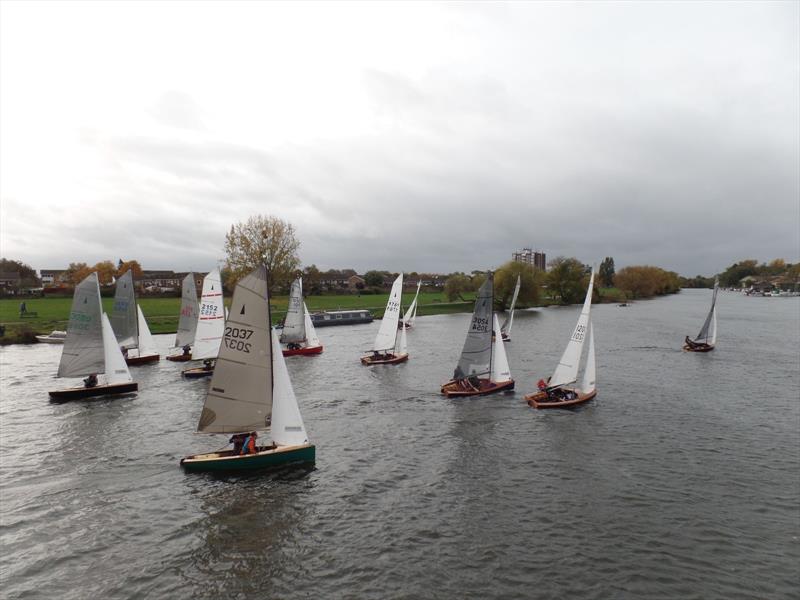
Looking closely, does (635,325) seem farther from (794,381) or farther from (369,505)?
(369,505)

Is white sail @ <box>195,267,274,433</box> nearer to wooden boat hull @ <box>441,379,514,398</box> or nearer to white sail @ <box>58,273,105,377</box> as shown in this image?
wooden boat hull @ <box>441,379,514,398</box>

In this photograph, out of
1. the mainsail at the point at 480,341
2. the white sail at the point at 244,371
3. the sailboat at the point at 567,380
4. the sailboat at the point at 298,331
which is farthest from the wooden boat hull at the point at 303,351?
the white sail at the point at 244,371

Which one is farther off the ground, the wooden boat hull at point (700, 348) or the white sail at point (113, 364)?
the white sail at point (113, 364)

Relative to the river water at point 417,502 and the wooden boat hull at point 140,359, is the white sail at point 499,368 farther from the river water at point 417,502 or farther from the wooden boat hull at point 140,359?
the wooden boat hull at point 140,359

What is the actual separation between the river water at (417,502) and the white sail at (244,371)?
308cm

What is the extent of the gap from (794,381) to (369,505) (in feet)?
163

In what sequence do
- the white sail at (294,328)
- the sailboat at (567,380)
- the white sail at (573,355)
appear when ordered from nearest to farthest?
the sailboat at (567,380), the white sail at (573,355), the white sail at (294,328)

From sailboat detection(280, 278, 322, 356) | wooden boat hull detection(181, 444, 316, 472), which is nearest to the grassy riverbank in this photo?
sailboat detection(280, 278, 322, 356)

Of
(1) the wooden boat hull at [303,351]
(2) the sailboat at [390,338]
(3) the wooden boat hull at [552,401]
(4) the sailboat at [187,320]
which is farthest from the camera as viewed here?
(1) the wooden boat hull at [303,351]

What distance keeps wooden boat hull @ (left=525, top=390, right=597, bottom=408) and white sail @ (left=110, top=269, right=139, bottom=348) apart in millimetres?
42613

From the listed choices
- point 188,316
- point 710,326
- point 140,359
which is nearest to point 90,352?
point 140,359

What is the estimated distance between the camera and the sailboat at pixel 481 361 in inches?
1599

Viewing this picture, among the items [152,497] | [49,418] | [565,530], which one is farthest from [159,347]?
[565,530]

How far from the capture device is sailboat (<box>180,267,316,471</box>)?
24562 mm
